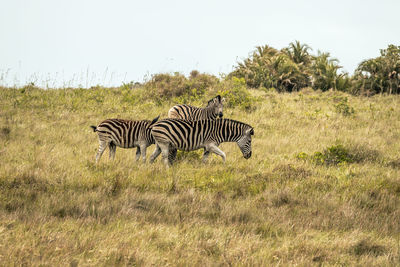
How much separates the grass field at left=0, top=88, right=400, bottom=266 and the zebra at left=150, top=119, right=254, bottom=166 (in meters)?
0.43

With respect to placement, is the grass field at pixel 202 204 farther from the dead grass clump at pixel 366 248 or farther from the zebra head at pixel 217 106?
the zebra head at pixel 217 106

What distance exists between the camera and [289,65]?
28.4m

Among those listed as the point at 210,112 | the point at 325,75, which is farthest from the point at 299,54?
the point at 210,112

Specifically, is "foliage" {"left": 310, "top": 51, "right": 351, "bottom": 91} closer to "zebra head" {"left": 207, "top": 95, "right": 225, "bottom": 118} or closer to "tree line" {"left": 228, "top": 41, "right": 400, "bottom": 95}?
"tree line" {"left": 228, "top": 41, "right": 400, "bottom": 95}

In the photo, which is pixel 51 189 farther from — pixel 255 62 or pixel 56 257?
pixel 255 62

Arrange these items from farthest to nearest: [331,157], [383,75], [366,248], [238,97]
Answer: [383,75] < [238,97] < [331,157] < [366,248]

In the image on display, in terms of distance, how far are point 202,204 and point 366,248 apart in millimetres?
2518

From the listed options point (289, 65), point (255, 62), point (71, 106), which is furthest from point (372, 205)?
point (255, 62)

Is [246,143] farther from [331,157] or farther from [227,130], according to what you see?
[331,157]

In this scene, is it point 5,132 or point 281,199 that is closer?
point 281,199

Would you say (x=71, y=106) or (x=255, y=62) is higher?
(x=255, y=62)

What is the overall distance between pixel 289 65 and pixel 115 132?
835 inches

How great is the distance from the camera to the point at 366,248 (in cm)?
501

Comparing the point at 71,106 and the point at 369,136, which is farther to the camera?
the point at 71,106
